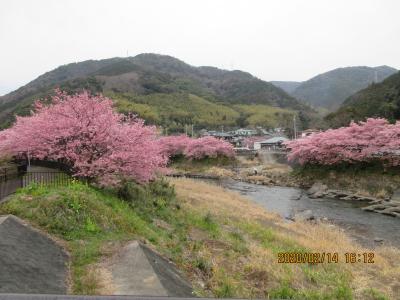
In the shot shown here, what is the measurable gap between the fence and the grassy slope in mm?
2404

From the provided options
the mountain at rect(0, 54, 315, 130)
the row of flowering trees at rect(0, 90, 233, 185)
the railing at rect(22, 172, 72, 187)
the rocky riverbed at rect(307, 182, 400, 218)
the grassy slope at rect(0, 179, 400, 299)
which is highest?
the mountain at rect(0, 54, 315, 130)

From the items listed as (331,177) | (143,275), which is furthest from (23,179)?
(331,177)

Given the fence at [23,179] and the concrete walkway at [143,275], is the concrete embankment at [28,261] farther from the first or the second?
the fence at [23,179]

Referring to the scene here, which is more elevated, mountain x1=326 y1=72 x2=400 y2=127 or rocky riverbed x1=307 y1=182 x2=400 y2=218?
mountain x1=326 y1=72 x2=400 y2=127

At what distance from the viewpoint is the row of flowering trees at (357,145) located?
38.2 metres

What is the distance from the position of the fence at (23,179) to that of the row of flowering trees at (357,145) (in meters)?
32.8

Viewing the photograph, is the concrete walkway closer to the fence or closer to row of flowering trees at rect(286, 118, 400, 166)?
the fence

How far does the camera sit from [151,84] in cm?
16312

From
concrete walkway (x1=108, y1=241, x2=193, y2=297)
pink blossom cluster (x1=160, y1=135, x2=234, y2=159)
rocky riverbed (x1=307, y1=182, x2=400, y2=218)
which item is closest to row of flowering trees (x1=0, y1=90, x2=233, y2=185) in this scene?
concrete walkway (x1=108, y1=241, x2=193, y2=297)

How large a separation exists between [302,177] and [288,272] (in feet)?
118

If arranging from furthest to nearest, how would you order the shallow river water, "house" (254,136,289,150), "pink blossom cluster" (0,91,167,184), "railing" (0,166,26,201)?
"house" (254,136,289,150)
the shallow river water
"pink blossom cluster" (0,91,167,184)
"railing" (0,166,26,201)

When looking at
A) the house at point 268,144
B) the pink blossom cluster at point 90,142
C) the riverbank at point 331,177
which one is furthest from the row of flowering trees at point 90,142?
the house at point 268,144

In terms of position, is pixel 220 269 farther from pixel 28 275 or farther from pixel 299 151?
pixel 299 151

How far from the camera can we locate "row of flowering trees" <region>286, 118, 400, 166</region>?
38.2 m
